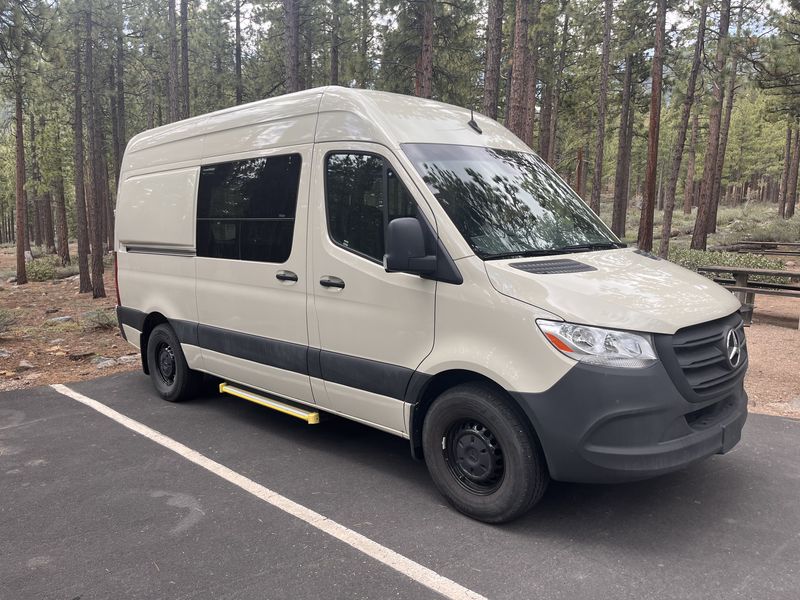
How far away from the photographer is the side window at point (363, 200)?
13.6ft

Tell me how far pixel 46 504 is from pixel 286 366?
1.93 meters

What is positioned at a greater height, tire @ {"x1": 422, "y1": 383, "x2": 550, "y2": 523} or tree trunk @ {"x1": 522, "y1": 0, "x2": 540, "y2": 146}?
tree trunk @ {"x1": 522, "y1": 0, "x2": 540, "y2": 146}

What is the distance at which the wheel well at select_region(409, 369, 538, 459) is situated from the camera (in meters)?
3.73

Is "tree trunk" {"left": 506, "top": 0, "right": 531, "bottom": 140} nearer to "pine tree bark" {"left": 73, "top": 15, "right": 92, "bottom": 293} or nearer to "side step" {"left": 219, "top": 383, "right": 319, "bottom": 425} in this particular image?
"side step" {"left": 219, "top": 383, "right": 319, "bottom": 425}

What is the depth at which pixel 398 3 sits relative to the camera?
18312 millimetres

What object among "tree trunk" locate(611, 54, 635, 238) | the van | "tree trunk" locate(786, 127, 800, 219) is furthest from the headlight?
"tree trunk" locate(786, 127, 800, 219)

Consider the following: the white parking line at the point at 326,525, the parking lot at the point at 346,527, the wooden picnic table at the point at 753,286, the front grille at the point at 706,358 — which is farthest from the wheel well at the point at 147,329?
the wooden picnic table at the point at 753,286

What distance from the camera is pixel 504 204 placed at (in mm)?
4281

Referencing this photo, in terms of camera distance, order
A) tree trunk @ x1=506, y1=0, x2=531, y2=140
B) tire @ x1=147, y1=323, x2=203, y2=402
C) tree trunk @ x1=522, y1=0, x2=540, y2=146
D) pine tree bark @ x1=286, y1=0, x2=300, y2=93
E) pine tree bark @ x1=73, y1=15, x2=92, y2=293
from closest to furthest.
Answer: tire @ x1=147, y1=323, x2=203, y2=402 → tree trunk @ x1=506, y1=0, x2=531, y2=140 → pine tree bark @ x1=286, y1=0, x2=300, y2=93 → pine tree bark @ x1=73, y1=15, x2=92, y2=293 → tree trunk @ x1=522, y1=0, x2=540, y2=146

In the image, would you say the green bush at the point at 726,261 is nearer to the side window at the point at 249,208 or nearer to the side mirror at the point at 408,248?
the side window at the point at 249,208

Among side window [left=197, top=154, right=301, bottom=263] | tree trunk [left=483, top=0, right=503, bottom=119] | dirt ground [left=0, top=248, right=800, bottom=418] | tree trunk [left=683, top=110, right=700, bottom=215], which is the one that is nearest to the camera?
side window [left=197, top=154, right=301, bottom=263]

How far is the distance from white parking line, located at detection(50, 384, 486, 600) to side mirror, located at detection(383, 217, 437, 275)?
1.68m

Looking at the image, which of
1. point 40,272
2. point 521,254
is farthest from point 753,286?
point 40,272

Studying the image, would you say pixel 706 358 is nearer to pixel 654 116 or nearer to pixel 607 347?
pixel 607 347
